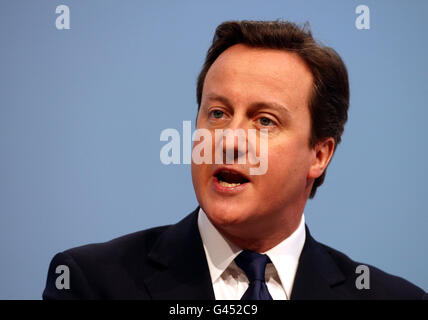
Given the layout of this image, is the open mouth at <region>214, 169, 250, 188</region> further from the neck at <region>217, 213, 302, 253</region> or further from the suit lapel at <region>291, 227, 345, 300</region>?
the suit lapel at <region>291, 227, 345, 300</region>

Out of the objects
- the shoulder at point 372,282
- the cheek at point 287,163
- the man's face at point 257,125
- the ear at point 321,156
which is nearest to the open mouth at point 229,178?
the man's face at point 257,125

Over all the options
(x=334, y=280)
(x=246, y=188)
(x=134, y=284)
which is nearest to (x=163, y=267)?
(x=134, y=284)

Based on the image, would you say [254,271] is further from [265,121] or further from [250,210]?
[265,121]

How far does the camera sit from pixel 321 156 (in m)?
2.72

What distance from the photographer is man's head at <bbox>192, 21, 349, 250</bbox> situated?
2402 mm

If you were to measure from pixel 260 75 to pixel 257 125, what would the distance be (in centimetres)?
18

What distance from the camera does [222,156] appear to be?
7.82ft

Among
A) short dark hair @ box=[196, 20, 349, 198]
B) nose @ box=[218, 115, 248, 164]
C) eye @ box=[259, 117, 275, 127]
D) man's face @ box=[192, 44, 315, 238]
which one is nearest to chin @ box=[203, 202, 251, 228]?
man's face @ box=[192, 44, 315, 238]

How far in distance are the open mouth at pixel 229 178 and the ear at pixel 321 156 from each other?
1.19 feet

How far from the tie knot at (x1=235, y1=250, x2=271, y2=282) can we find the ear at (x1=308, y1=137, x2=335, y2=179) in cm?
39

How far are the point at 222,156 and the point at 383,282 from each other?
899 mm

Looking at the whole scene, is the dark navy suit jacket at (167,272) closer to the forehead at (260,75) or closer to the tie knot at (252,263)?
the tie knot at (252,263)
